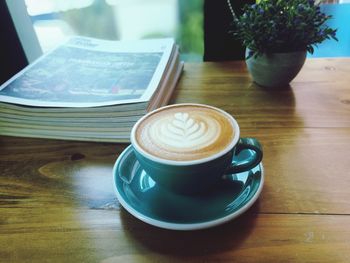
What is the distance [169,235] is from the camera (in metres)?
0.37

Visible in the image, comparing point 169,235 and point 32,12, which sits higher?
point 32,12

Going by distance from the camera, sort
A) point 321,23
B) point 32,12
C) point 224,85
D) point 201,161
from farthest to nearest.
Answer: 1. point 32,12
2. point 224,85
3. point 321,23
4. point 201,161

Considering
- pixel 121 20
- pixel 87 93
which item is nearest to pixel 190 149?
pixel 87 93

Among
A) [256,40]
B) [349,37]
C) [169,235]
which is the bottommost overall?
[349,37]

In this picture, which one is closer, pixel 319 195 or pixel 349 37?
pixel 319 195

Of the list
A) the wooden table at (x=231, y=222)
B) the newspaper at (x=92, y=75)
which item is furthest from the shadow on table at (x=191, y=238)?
the newspaper at (x=92, y=75)

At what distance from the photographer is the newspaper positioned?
1.83 ft

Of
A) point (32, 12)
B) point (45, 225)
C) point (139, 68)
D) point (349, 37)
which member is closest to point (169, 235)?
point (45, 225)

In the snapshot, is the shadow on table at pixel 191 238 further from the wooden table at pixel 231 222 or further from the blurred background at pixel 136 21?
the blurred background at pixel 136 21

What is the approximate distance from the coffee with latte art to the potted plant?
9.0 inches

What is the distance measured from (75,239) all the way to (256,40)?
1.54 feet

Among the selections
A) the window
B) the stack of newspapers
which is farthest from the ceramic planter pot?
the window

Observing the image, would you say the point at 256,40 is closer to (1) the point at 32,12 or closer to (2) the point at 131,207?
(2) the point at 131,207

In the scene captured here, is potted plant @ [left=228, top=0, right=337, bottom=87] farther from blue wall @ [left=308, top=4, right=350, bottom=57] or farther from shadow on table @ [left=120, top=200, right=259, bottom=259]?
blue wall @ [left=308, top=4, right=350, bottom=57]
